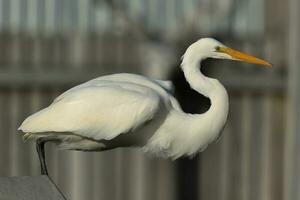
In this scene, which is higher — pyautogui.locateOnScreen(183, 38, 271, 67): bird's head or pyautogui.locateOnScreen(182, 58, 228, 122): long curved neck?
pyautogui.locateOnScreen(183, 38, 271, 67): bird's head

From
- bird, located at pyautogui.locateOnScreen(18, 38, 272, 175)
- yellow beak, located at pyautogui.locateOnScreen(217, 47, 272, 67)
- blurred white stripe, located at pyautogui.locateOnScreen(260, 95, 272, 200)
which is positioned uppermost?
yellow beak, located at pyautogui.locateOnScreen(217, 47, 272, 67)

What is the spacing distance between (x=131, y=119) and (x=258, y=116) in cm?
183

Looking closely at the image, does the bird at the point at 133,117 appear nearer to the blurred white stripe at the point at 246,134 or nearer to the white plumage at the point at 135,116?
the white plumage at the point at 135,116

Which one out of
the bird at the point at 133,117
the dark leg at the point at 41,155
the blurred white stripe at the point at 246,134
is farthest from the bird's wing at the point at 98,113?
the blurred white stripe at the point at 246,134

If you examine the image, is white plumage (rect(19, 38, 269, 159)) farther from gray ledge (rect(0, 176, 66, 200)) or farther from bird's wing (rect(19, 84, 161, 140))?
gray ledge (rect(0, 176, 66, 200))

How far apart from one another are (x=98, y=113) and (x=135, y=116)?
0.16m

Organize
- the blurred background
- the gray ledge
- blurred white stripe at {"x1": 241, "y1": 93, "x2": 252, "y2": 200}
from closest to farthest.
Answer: the gray ledge, the blurred background, blurred white stripe at {"x1": 241, "y1": 93, "x2": 252, "y2": 200}

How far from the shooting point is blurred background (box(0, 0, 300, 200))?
630 centimetres

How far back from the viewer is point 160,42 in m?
6.36

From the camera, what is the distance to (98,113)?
4.91 meters

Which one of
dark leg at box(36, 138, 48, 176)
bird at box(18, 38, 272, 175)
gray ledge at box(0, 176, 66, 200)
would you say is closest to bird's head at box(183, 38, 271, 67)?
bird at box(18, 38, 272, 175)

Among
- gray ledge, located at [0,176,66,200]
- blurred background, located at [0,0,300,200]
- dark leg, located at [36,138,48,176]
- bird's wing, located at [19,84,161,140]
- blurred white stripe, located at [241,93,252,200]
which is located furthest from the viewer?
blurred white stripe, located at [241,93,252,200]

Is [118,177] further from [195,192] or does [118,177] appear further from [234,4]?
[234,4]

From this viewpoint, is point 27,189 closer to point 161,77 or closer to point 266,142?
point 161,77
